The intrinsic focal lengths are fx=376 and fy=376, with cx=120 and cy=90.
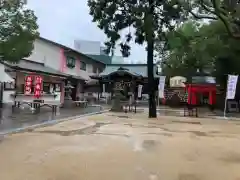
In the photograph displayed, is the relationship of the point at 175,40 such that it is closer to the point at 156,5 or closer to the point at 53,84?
the point at 156,5

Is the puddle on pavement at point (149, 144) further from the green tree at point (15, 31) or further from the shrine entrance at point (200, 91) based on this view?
the shrine entrance at point (200, 91)

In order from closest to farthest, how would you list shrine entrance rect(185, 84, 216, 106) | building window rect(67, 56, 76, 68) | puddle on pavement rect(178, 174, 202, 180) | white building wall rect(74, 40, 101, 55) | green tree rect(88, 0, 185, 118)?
puddle on pavement rect(178, 174, 202, 180)
green tree rect(88, 0, 185, 118)
shrine entrance rect(185, 84, 216, 106)
building window rect(67, 56, 76, 68)
white building wall rect(74, 40, 101, 55)

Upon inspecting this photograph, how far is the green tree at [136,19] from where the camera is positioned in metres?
22.8

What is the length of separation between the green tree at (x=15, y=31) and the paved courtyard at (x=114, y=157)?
13.5 feet

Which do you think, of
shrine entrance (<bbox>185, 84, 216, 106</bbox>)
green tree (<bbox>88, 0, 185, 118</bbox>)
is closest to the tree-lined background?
green tree (<bbox>88, 0, 185, 118</bbox>)

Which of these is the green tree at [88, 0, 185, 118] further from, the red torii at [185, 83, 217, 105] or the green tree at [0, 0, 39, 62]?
the red torii at [185, 83, 217, 105]

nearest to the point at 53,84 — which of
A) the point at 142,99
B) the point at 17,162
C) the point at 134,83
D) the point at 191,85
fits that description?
the point at 134,83

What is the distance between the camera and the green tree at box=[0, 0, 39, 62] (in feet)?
52.5

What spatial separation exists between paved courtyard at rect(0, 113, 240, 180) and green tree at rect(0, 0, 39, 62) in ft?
13.5

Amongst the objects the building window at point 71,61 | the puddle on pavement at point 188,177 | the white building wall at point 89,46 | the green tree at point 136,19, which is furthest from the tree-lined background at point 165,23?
the white building wall at point 89,46

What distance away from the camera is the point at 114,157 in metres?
9.35

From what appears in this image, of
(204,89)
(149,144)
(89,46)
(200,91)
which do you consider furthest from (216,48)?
(89,46)

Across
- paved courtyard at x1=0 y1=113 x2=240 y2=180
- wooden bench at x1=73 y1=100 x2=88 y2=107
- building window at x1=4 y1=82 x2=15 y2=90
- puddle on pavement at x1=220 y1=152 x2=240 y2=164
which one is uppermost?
building window at x1=4 y1=82 x2=15 y2=90

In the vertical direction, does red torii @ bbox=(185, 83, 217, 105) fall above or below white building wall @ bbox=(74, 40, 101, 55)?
below
